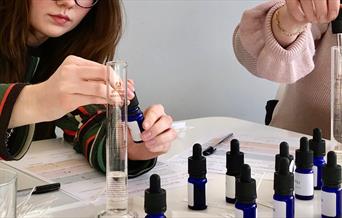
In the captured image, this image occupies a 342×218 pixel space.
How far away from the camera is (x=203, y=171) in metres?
0.75

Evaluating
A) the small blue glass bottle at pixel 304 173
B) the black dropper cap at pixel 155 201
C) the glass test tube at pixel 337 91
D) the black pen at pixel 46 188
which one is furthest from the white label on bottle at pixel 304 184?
the black pen at pixel 46 188

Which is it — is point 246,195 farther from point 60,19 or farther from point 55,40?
point 55,40

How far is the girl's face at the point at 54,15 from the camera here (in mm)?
1115

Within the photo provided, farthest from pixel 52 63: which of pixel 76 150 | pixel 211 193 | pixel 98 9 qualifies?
pixel 211 193

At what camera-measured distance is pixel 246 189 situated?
0.64m

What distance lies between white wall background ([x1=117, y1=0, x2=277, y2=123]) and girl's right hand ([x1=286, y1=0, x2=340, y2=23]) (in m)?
0.90

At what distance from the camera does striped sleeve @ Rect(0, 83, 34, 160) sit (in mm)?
808

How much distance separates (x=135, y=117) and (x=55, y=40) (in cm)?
58

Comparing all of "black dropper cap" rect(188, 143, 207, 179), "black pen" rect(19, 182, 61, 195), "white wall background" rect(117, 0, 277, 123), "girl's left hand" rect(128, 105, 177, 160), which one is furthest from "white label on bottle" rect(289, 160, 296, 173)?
"white wall background" rect(117, 0, 277, 123)

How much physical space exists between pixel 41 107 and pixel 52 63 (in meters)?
0.52

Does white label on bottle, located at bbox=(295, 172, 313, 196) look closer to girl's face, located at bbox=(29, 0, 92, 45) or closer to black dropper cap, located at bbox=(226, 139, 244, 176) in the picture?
black dropper cap, located at bbox=(226, 139, 244, 176)

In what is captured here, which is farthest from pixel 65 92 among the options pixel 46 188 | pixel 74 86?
pixel 46 188

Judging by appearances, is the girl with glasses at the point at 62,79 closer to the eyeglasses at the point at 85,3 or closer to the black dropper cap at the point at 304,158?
the eyeglasses at the point at 85,3

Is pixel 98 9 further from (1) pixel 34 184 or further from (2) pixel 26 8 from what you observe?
(1) pixel 34 184
